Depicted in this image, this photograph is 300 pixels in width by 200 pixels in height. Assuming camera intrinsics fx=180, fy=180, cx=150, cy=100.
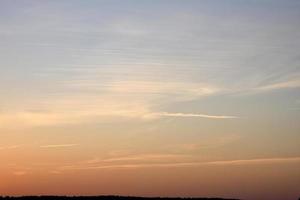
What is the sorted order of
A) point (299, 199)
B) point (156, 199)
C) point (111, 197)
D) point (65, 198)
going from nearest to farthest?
point (299, 199) → point (65, 198) → point (111, 197) → point (156, 199)

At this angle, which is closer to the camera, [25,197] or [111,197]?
[25,197]

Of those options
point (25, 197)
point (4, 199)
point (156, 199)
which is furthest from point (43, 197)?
point (156, 199)

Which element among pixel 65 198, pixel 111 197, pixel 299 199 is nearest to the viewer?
pixel 299 199

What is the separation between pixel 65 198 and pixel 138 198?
112ft

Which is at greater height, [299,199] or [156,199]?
[299,199]

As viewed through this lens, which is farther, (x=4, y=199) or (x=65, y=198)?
(x=65, y=198)

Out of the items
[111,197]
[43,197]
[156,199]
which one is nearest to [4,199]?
[43,197]

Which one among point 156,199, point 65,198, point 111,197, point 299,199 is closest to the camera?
point 299,199

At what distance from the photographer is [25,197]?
7431 centimetres

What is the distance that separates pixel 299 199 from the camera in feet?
234

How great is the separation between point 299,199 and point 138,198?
68.6 meters

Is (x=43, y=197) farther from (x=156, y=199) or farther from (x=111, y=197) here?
(x=156, y=199)

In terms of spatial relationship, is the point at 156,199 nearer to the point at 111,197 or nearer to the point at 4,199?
the point at 111,197

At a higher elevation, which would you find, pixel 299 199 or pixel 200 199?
pixel 299 199
